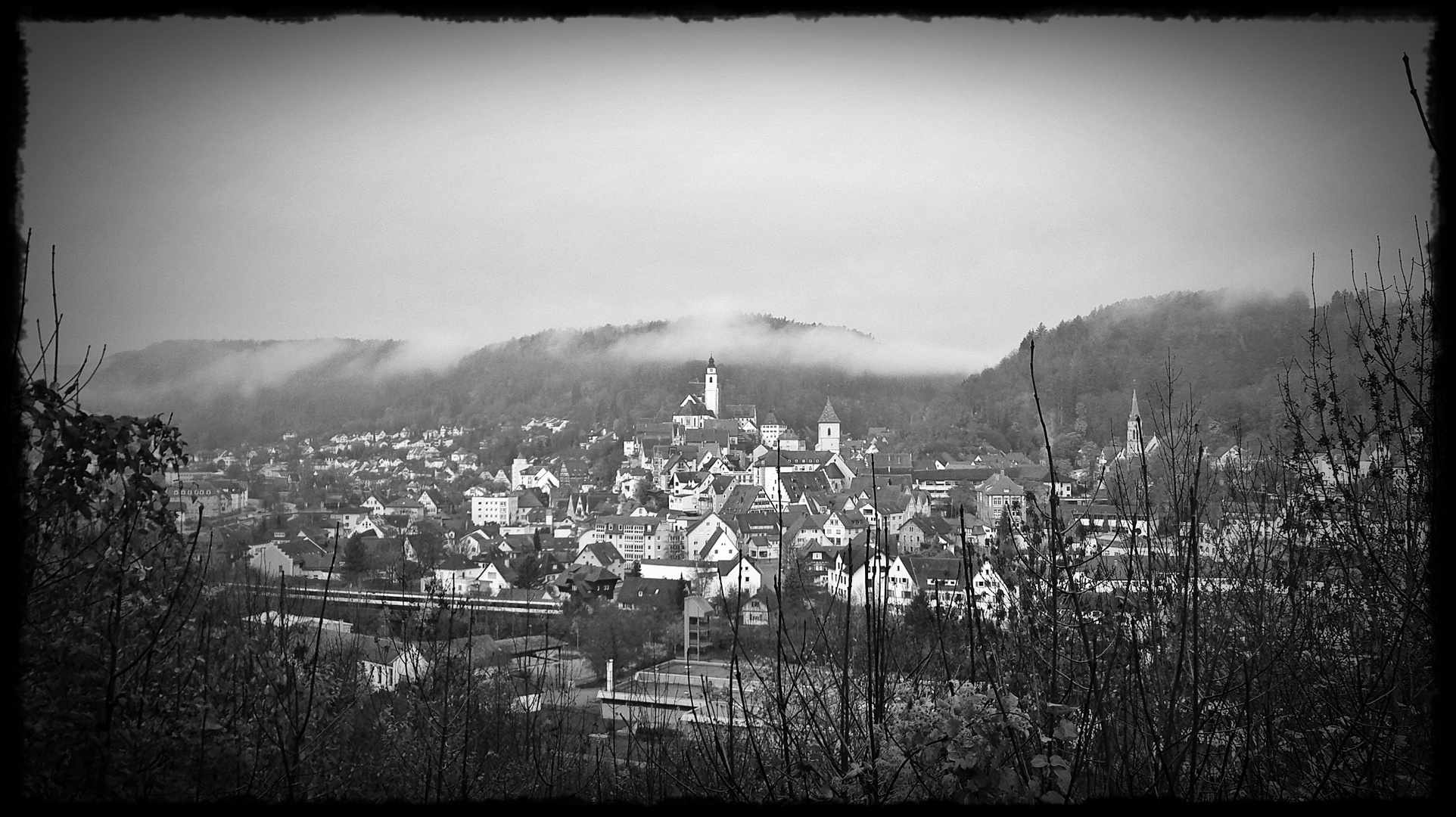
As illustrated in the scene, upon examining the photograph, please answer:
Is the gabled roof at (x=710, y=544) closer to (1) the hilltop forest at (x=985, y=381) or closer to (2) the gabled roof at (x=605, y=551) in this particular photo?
(2) the gabled roof at (x=605, y=551)

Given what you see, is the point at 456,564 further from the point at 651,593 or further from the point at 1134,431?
the point at 1134,431

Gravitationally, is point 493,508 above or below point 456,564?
above

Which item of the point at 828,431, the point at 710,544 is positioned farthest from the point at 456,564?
the point at 828,431

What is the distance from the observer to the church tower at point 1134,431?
289cm

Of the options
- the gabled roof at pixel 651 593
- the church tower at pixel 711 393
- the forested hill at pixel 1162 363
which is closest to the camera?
the forested hill at pixel 1162 363

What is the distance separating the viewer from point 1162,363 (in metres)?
2.88

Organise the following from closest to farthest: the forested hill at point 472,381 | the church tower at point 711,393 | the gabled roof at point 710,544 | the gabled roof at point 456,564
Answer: the forested hill at point 472,381 → the gabled roof at point 456,564 → the gabled roof at point 710,544 → the church tower at point 711,393

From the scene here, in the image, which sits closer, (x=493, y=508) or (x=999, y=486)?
(x=999, y=486)

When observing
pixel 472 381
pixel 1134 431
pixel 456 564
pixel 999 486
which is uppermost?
pixel 472 381

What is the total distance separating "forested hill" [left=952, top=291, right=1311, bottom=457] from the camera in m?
2.72

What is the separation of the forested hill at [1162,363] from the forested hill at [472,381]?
92 centimetres

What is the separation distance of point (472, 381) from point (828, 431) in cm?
734

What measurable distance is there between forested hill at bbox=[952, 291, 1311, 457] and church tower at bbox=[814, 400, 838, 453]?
7.50m

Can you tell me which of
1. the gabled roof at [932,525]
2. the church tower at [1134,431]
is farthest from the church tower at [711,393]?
the church tower at [1134,431]
